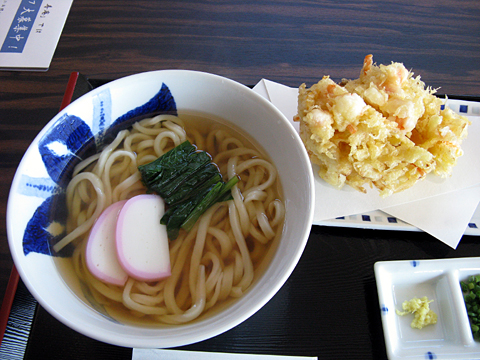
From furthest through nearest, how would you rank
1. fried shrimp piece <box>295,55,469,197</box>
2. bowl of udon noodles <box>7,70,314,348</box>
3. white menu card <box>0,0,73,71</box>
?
white menu card <box>0,0,73,71</box>
fried shrimp piece <box>295,55,469,197</box>
bowl of udon noodles <box>7,70,314,348</box>

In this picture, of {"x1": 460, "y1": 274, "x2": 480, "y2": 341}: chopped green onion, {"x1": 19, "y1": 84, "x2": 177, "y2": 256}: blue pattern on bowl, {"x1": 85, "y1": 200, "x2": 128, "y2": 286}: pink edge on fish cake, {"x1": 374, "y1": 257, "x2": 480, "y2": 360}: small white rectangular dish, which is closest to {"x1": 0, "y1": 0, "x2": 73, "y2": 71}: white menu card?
{"x1": 19, "y1": 84, "x2": 177, "y2": 256}: blue pattern on bowl

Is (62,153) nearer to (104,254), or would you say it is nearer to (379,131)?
(104,254)

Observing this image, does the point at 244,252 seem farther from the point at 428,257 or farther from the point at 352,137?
the point at 428,257

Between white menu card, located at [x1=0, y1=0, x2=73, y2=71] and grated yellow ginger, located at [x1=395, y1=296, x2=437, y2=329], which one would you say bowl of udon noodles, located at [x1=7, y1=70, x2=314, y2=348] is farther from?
white menu card, located at [x1=0, y1=0, x2=73, y2=71]

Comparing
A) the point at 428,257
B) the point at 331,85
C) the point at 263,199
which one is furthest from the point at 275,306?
the point at 331,85

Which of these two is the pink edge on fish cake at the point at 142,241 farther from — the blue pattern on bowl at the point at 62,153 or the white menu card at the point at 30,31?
the white menu card at the point at 30,31

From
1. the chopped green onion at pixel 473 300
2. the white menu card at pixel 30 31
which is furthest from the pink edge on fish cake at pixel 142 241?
the white menu card at pixel 30 31

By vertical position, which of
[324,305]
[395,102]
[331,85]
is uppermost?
[331,85]
